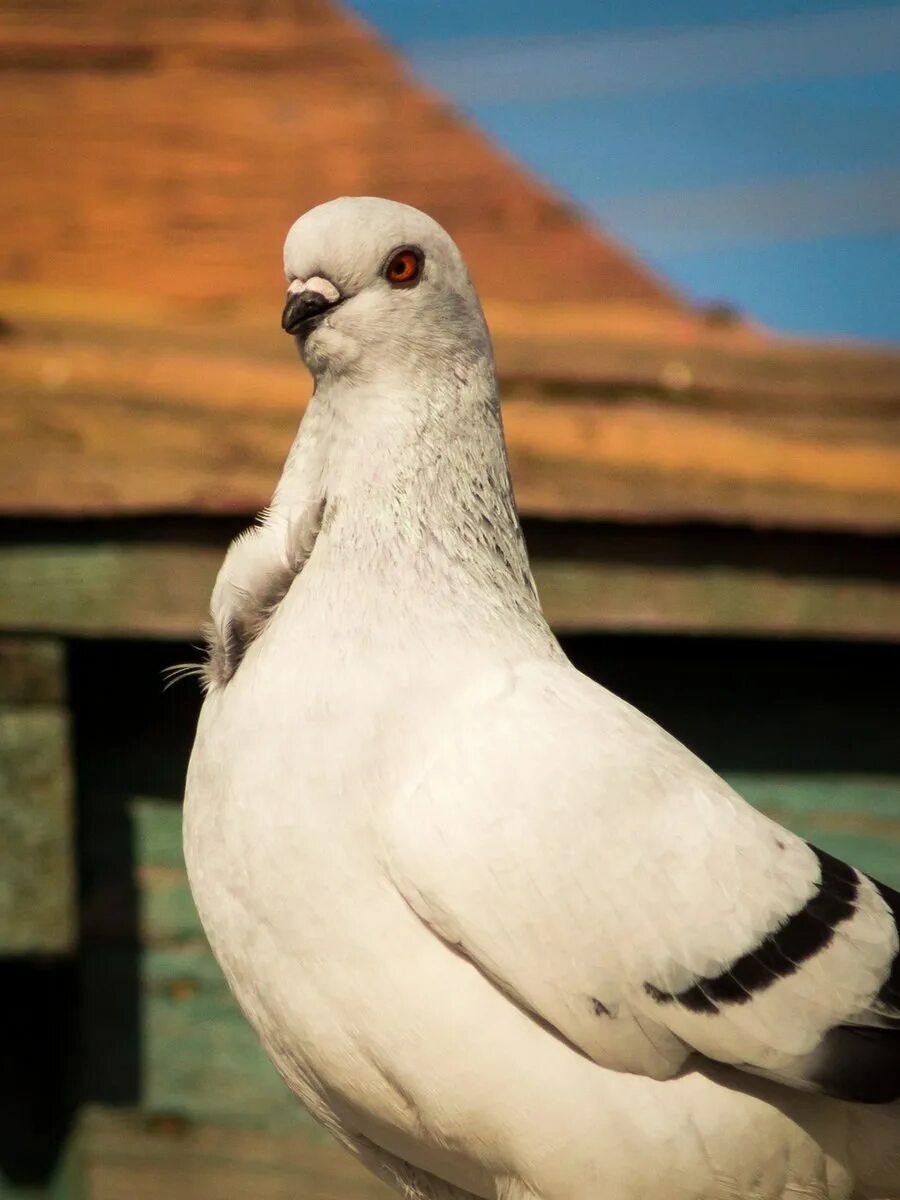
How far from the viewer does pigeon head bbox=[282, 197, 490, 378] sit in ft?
7.86

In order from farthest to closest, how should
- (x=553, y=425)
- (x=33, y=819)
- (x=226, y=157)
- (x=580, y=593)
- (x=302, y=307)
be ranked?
(x=226, y=157) < (x=553, y=425) < (x=580, y=593) < (x=33, y=819) < (x=302, y=307)

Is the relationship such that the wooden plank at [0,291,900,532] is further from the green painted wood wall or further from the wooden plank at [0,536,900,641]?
the green painted wood wall

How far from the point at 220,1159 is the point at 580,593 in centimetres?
177

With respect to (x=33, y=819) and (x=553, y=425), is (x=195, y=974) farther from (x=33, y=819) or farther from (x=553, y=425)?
(x=553, y=425)

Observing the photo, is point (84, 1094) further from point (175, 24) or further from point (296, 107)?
point (175, 24)

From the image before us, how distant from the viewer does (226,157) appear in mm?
5277

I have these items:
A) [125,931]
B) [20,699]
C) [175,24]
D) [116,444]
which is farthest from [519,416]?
[175,24]

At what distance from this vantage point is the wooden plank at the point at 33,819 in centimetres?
347

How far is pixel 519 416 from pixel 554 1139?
214 cm

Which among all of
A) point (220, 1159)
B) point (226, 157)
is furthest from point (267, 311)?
point (220, 1159)

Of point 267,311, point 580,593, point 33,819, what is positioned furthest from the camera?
point 267,311

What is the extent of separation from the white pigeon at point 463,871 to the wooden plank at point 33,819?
114cm

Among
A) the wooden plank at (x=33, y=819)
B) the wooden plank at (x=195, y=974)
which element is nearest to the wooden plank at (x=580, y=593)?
the wooden plank at (x=33, y=819)

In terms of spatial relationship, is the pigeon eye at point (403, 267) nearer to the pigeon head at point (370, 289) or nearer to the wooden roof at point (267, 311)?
the pigeon head at point (370, 289)
